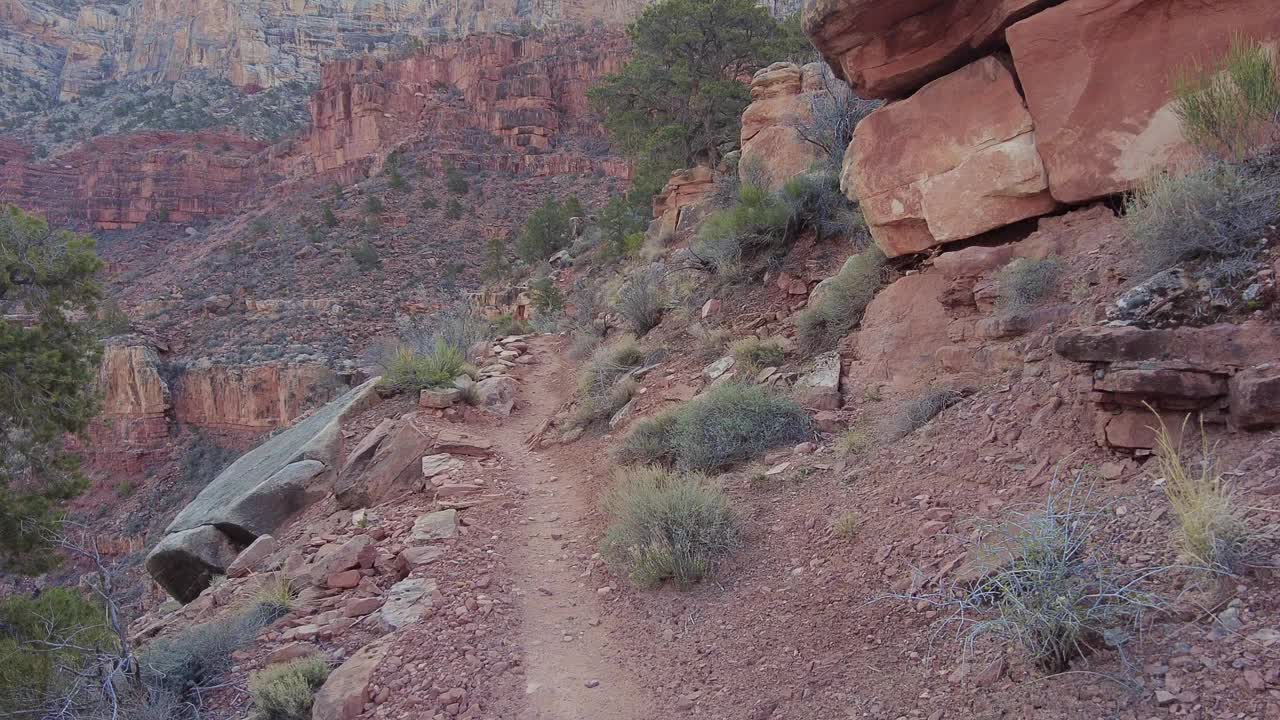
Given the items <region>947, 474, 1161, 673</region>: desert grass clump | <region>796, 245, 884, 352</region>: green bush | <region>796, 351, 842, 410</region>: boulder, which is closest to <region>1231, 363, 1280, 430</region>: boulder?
<region>947, 474, 1161, 673</region>: desert grass clump

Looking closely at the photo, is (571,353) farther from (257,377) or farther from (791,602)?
(257,377)

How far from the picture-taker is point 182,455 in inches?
1168

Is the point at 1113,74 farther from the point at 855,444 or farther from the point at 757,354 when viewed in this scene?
the point at 757,354

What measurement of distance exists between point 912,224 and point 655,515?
3566 millimetres

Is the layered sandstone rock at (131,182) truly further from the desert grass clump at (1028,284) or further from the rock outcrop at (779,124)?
the desert grass clump at (1028,284)

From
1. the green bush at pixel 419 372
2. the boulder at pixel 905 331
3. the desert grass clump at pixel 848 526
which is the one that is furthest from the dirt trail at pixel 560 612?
the boulder at pixel 905 331

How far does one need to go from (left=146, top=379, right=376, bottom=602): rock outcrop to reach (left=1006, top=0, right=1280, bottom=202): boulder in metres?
7.86

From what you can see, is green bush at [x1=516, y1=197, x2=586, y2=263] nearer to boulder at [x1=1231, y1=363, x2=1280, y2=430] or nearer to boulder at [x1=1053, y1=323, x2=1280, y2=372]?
boulder at [x1=1053, y1=323, x2=1280, y2=372]

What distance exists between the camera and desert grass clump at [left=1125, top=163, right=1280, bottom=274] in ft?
12.2

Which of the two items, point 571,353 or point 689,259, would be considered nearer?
point 689,259

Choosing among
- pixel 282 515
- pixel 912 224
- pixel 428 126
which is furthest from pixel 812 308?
pixel 428 126

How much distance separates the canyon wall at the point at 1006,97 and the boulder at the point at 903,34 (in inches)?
0.4

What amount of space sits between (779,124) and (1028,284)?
853 cm

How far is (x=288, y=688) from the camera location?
4.01m
